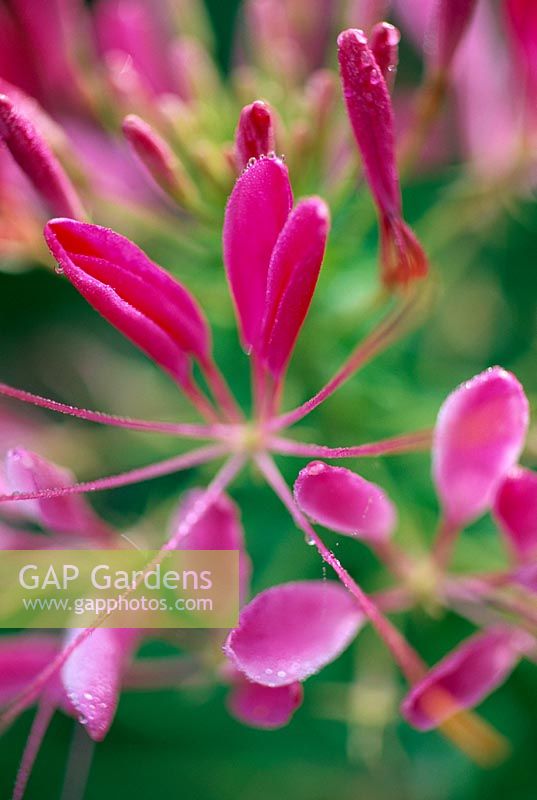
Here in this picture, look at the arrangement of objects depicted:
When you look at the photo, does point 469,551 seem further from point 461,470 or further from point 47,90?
point 47,90

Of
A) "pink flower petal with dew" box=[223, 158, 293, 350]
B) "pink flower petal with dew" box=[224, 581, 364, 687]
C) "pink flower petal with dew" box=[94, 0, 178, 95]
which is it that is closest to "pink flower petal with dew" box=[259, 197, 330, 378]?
"pink flower petal with dew" box=[223, 158, 293, 350]

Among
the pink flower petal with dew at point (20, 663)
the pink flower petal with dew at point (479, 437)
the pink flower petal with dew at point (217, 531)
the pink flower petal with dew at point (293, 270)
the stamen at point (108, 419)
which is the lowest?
the pink flower petal with dew at point (20, 663)

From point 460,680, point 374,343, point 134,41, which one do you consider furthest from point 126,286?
point 134,41

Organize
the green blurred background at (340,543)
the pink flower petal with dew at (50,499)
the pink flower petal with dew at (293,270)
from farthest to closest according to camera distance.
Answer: the green blurred background at (340,543)
the pink flower petal with dew at (50,499)
the pink flower petal with dew at (293,270)

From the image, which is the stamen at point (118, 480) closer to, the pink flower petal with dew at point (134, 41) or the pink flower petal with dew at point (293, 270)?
the pink flower petal with dew at point (293, 270)

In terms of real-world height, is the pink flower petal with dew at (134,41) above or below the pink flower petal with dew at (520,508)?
above

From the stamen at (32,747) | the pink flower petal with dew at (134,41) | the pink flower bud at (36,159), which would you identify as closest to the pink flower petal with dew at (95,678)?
the stamen at (32,747)

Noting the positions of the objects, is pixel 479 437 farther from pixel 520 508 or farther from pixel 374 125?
pixel 374 125
